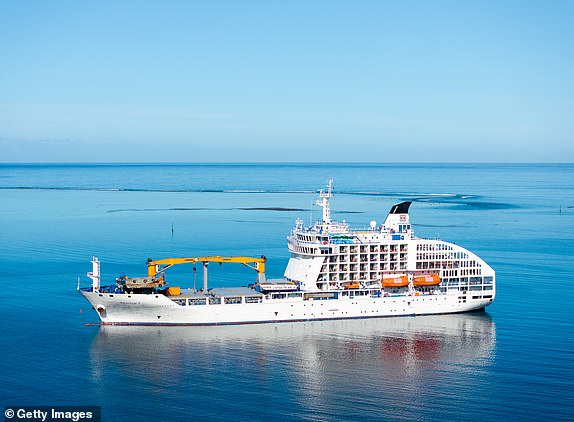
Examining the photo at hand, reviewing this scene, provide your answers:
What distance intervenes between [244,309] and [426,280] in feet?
44.7

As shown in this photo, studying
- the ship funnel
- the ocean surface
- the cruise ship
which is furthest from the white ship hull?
the ship funnel

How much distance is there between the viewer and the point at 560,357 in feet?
136

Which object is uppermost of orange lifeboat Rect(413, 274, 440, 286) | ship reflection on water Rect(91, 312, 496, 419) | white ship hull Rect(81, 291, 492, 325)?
orange lifeboat Rect(413, 274, 440, 286)

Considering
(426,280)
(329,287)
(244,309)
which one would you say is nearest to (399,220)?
(426,280)

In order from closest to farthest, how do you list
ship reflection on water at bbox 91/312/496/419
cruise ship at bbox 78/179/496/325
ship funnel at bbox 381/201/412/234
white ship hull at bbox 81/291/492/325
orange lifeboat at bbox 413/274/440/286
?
ship reflection on water at bbox 91/312/496/419 < white ship hull at bbox 81/291/492/325 < cruise ship at bbox 78/179/496/325 < orange lifeboat at bbox 413/274/440/286 < ship funnel at bbox 381/201/412/234

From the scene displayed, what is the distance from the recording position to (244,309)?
4922 cm

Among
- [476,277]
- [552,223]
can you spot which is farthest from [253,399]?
[552,223]

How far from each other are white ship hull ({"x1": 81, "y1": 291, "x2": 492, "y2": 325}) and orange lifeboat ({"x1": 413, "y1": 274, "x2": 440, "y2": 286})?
108cm

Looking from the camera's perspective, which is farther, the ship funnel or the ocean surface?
the ship funnel

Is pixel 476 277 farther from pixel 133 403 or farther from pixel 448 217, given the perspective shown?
pixel 448 217

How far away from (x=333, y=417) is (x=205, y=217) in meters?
83.5

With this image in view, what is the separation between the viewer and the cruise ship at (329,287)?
48.8m

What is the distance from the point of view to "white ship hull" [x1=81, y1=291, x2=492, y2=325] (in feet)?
159

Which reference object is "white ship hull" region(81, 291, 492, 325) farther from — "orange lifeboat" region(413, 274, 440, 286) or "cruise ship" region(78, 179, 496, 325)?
"orange lifeboat" region(413, 274, 440, 286)
